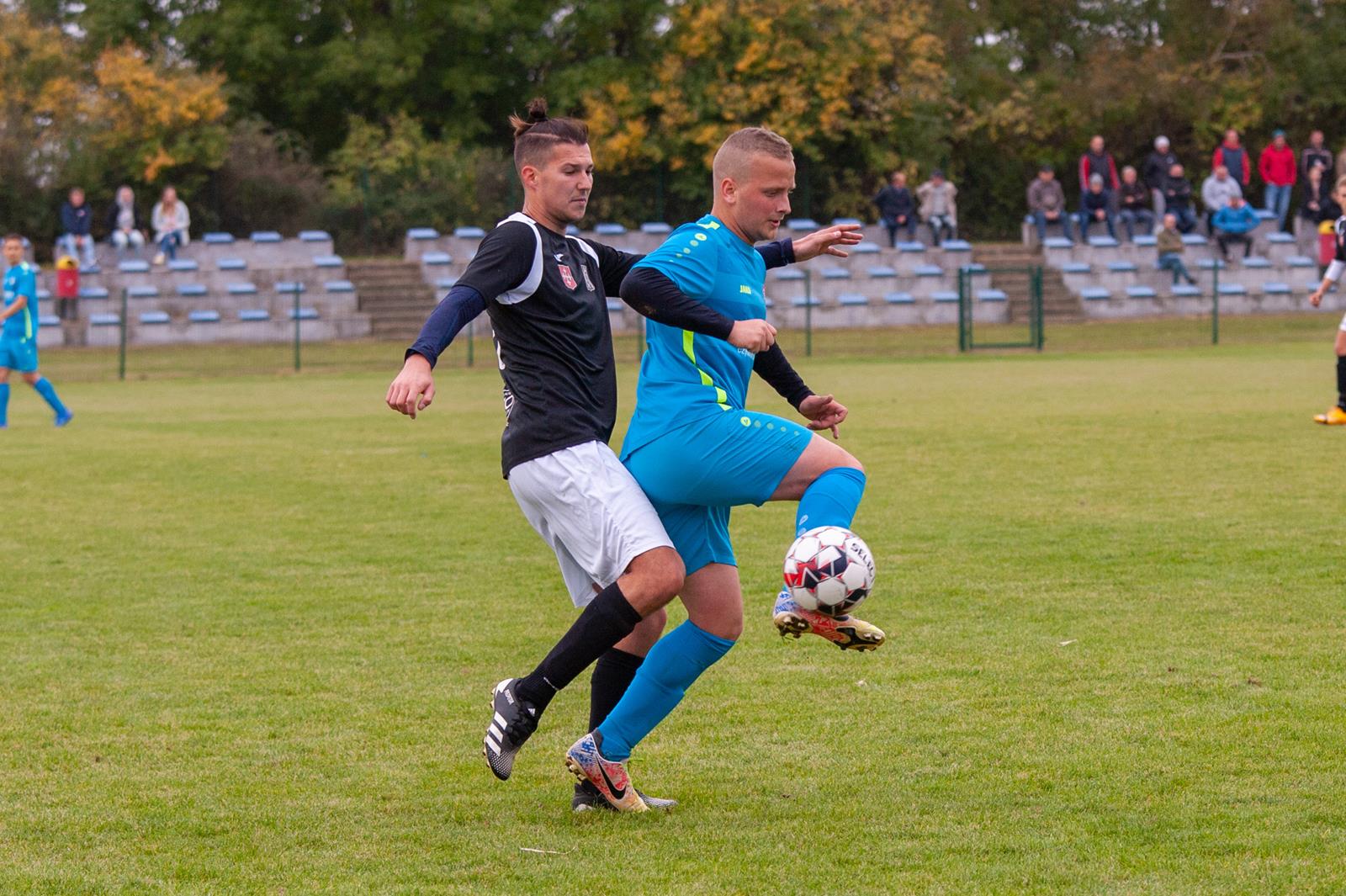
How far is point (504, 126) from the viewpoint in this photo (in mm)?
42438

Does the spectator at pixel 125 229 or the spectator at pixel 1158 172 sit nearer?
the spectator at pixel 125 229

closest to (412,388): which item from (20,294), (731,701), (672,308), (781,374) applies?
(672,308)

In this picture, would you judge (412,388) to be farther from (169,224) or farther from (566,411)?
(169,224)

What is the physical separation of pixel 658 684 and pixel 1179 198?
3303cm

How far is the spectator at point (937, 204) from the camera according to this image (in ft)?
118

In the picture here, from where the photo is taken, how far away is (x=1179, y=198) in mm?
35375

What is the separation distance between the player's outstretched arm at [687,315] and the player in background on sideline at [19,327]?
14.4 meters

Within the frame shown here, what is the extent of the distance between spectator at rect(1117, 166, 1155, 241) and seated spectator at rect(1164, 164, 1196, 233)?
0.45m

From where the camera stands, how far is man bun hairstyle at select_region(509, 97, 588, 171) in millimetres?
4801

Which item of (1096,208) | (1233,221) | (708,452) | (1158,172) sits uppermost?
(1158,172)

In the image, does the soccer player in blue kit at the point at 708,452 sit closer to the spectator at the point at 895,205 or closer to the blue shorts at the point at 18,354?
the blue shorts at the point at 18,354

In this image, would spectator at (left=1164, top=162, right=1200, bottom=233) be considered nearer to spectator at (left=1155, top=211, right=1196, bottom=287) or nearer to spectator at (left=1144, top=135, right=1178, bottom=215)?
spectator at (left=1144, top=135, right=1178, bottom=215)

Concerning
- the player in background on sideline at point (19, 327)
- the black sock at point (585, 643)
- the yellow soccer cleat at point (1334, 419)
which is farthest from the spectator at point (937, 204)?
the black sock at point (585, 643)

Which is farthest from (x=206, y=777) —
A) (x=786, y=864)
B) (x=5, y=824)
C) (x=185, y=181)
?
(x=185, y=181)
